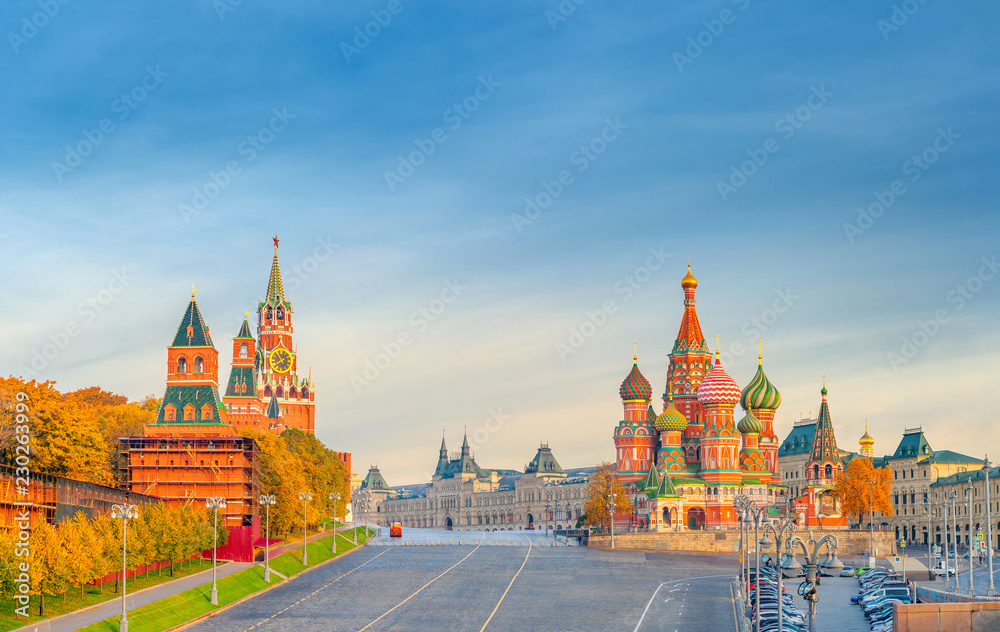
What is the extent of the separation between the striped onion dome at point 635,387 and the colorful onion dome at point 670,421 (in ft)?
17.0

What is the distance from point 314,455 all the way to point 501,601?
85.2 metres

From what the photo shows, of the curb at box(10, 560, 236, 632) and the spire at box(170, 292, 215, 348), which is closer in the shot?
the curb at box(10, 560, 236, 632)

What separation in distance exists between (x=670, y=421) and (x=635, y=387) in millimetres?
9129

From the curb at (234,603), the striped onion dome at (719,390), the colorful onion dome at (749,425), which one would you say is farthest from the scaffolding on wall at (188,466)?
the colorful onion dome at (749,425)

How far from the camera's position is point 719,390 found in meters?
167

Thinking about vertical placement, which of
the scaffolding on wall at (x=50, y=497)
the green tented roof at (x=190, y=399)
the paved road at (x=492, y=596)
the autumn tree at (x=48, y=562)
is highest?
the green tented roof at (x=190, y=399)

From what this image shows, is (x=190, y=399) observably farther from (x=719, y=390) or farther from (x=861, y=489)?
(x=861, y=489)

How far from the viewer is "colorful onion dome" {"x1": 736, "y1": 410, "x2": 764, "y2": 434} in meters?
175

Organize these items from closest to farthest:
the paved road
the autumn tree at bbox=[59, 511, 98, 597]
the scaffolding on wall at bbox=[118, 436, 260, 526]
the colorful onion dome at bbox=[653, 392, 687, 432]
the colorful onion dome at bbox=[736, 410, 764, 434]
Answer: the autumn tree at bbox=[59, 511, 98, 597] → the paved road → the scaffolding on wall at bbox=[118, 436, 260, 526] → the colorful onion dome at bbox=[653, 392, 687, 432] → the colorful onion dome at bbox=[736, 410, 764, 434]

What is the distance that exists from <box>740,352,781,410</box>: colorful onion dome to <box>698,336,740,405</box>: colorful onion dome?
39.6 ft

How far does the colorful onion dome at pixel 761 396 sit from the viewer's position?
593 ft

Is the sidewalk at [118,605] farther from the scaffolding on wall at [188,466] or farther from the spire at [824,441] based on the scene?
the spire at [824,441]

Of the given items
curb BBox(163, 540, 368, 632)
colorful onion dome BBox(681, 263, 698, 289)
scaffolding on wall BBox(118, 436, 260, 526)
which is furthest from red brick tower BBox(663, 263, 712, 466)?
scaffolding on wall BBox(118, 436, 260, 526)

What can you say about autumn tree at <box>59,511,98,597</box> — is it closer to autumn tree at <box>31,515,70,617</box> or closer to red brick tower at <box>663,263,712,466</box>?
autumn tree at <box>31,515,70,617</box>
